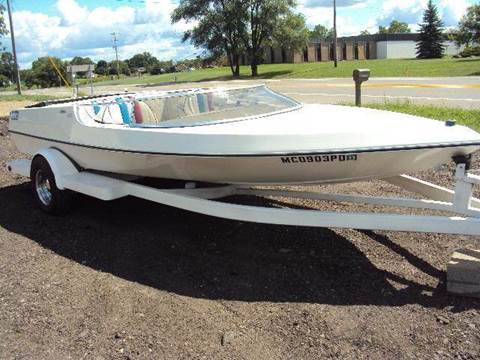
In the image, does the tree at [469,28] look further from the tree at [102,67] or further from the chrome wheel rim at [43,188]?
the tree at [102,67]

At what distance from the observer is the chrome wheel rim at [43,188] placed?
6.18 metres

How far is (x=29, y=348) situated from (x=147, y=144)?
6.46 feet

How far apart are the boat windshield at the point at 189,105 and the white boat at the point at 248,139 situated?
0.01 metres

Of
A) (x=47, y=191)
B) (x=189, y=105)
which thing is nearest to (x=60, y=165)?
(x=47, y=191)

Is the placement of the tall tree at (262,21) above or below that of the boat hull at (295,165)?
above

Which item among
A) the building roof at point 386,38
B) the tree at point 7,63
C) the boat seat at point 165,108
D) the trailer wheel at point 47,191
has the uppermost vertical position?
the building roof at point 386,38

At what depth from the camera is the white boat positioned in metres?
4.23

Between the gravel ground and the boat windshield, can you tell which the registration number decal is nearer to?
the gravel ground

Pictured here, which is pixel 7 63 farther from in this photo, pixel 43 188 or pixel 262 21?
pixel 43 188

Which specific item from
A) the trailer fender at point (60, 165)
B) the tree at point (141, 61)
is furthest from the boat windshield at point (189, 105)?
the tree at point (141, 61)

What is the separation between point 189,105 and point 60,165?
1.47 meters

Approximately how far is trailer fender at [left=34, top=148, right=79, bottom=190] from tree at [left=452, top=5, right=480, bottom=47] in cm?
5792

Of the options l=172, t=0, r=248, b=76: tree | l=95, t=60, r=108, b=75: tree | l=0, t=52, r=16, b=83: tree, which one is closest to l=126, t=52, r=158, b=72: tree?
l=95, t=60, r=108, b=75: tree

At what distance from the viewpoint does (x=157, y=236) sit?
5.39 metres
